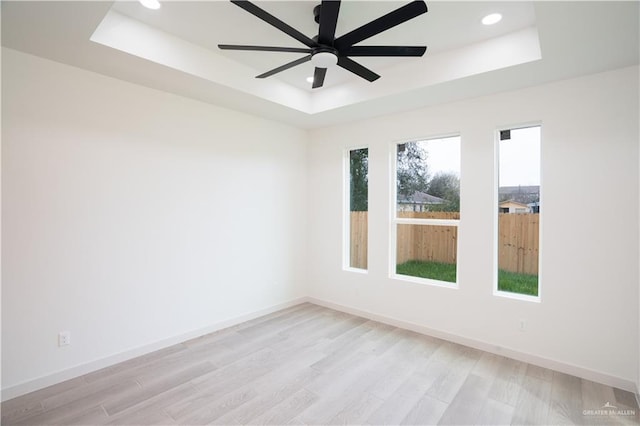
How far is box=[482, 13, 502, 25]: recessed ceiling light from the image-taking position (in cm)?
245

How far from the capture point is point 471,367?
3.00 metres

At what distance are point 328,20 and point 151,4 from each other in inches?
57.2

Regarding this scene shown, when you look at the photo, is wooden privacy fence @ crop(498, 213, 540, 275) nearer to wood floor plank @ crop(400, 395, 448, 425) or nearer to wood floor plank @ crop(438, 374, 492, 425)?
wood floor plank @ crop(438, 374, 492, 425)

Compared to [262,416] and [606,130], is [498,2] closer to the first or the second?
[606,130]

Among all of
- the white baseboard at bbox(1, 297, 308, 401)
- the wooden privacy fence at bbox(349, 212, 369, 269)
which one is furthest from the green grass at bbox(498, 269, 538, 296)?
the white baseboard at bbox(1, 297, 308, 401)

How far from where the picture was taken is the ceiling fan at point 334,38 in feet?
5.77

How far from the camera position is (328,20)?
1.89 m

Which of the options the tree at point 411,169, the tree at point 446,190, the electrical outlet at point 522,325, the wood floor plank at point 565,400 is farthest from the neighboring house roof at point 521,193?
the wood floor plank at point 565,400

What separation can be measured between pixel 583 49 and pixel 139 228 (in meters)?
4.13

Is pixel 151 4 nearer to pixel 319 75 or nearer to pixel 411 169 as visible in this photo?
pixel 319 75

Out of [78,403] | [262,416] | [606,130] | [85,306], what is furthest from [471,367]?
[85,306]

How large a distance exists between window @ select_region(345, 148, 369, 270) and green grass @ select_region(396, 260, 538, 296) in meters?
0.65

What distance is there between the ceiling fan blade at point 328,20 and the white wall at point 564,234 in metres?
2.08

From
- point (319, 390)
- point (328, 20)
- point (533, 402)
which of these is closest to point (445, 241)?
point (533, 402)
